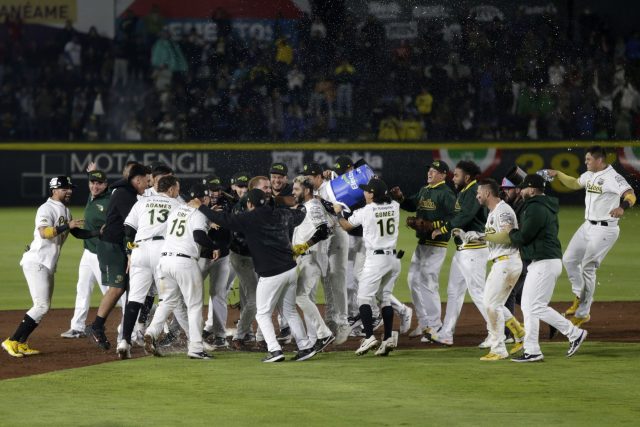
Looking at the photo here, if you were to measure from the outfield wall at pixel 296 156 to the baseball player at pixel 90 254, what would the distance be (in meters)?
12.0

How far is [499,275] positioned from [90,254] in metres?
4.41

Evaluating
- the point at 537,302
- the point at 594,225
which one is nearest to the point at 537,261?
the point at 537,302

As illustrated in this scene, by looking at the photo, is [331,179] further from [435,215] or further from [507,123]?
[507,123]

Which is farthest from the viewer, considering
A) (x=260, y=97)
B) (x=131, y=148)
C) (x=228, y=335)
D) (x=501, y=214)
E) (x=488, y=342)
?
(x=260, y=97)

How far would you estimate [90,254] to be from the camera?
12070 mm

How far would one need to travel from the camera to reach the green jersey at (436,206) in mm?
11492

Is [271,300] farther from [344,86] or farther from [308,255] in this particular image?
[344,86]

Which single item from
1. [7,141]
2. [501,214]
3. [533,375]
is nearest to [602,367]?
[533,375]

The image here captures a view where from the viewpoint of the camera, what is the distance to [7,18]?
2780 cm

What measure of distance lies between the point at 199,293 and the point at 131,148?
47.6ft

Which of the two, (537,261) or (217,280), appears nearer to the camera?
(537,261)

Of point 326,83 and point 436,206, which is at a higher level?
point 326,83

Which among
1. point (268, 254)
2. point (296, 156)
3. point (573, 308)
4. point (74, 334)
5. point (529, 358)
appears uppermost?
point (296, 156)

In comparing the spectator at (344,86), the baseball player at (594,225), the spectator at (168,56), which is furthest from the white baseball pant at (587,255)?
the spectator at (168,56)
